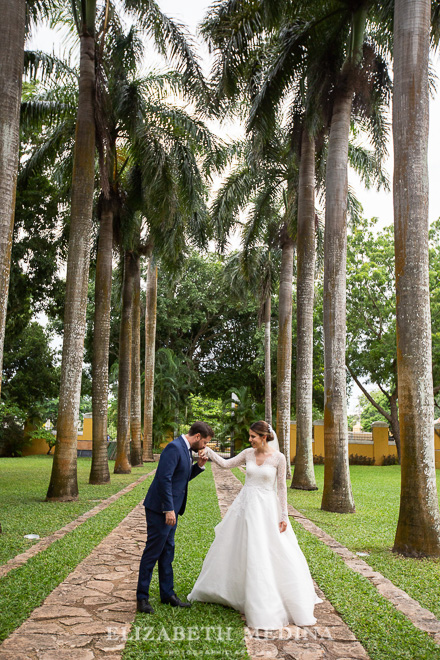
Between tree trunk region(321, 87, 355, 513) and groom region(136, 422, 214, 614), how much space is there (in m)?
5.91

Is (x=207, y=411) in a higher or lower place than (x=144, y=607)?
higher

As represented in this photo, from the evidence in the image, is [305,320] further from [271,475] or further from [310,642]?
[310,642]

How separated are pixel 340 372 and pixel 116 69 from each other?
9221mm

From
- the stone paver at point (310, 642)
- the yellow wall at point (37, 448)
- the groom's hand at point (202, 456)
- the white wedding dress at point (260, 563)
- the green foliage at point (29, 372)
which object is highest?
the green foliage at point (29, 372)

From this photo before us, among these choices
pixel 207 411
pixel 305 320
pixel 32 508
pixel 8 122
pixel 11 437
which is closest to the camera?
pixel 8 122

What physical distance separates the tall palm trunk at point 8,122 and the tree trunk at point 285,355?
10.3m

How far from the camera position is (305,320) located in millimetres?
14414

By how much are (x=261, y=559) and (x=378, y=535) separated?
4.32 metres

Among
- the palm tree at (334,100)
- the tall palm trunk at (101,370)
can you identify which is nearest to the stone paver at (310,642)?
the palm tree at (334,100)

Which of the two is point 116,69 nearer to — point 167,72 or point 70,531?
point 167,72

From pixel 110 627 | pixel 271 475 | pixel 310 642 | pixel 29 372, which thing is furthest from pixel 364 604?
pixel 29 372

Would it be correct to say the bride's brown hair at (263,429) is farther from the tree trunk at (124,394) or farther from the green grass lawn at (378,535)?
the tree trunk at (124,394)

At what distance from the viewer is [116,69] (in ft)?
45.2

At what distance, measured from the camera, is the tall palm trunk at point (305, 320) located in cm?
1403
